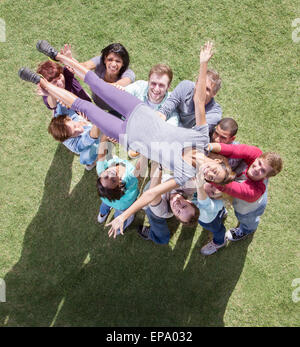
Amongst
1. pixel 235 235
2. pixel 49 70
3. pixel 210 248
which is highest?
pixel 49 70

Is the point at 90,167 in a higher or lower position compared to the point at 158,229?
higher

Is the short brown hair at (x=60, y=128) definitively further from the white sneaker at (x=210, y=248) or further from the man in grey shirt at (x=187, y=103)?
the white sneaker at (x=210, y=248)

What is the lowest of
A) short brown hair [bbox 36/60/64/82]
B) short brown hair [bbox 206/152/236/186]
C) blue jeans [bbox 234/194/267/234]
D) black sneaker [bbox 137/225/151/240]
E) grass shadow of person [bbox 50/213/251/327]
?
grass shadow of person [bbox 50/213/251/327]

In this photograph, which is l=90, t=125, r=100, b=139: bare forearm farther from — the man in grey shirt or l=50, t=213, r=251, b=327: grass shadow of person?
l=50, t=213, r=251, b=327: grass shadow of person

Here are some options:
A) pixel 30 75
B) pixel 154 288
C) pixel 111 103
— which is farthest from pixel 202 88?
pixel 154 288

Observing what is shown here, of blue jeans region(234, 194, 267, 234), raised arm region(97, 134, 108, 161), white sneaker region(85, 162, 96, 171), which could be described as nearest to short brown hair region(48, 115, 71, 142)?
raised arm region(97, 134, 108, 161)

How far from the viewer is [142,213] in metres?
5.85

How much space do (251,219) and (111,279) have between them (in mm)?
2693

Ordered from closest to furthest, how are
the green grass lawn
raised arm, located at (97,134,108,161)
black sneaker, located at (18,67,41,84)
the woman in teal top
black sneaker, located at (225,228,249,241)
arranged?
1. the woman in teal top
2. black sneaker, located at (18,67,41,84)
3. raised arm, located at (97,134,108,161)
4. black sneaker, located at (225,228,249,241)
5. the green grass lawn

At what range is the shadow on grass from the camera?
5602 millimetres

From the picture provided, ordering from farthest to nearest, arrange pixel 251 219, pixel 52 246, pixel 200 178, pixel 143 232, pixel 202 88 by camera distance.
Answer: pixel 52 246, pixel 143 232, pixel 251 219, pixel 202 88, pixel 200 178

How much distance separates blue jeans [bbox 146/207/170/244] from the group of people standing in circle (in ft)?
0.06

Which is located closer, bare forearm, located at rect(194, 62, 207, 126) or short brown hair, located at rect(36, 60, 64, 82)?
bare forearm, located at rect(194, 62, 207, 126)

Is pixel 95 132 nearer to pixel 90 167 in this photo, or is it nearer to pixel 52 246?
pixel 90 167
